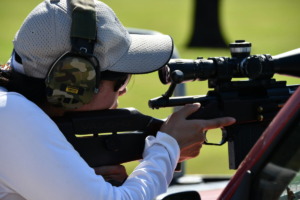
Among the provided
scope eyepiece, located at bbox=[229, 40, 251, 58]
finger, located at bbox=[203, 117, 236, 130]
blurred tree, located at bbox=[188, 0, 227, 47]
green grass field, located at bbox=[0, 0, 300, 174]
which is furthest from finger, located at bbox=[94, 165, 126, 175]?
blurred tree, located at bbox=[188, 0, 227, 47]

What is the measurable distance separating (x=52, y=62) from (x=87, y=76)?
0.49 ft

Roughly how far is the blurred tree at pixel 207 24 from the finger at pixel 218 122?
1543 centimetres

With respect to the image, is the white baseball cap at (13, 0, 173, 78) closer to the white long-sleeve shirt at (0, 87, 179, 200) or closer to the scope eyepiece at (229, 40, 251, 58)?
the white long-sleeve shirt at (0, 87, 179, 200)

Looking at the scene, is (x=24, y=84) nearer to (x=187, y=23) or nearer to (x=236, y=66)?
(x=236, y=66)

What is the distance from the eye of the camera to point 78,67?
2.83 meters

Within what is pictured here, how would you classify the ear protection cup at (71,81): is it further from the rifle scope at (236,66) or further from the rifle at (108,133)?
the rifle scope at (236,66)

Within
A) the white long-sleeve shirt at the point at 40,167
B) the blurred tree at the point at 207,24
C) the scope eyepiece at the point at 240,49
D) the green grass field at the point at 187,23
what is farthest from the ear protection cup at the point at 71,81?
the blurred tree at the point at 207,24

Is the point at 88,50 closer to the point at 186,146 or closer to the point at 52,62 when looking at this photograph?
the point at 52,62

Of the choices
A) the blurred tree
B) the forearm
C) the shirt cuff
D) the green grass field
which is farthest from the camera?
the blurred tree

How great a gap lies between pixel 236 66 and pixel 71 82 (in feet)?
2.81

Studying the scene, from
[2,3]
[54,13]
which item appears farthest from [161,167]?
[2,3]

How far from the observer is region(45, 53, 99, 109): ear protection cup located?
282cm

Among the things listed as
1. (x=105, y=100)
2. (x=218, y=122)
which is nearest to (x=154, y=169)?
(x=105, y=100)

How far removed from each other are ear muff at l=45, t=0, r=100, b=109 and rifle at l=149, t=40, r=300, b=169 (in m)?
0.46
